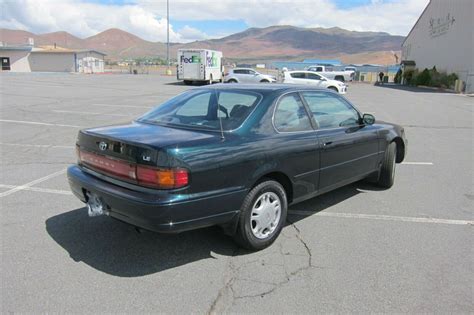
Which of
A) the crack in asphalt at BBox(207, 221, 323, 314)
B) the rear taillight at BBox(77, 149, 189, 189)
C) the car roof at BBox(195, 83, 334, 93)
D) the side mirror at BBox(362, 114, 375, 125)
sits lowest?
the crack in asphalt at BBox(207, 221, 323, 314)

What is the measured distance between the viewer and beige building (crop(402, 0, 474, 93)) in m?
32.2

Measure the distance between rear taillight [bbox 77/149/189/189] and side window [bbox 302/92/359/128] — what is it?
1.94 meters

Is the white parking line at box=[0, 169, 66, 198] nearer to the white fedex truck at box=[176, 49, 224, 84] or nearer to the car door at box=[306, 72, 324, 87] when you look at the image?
the car door at box=[306, 72, 324, 87]

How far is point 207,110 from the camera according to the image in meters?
4.14

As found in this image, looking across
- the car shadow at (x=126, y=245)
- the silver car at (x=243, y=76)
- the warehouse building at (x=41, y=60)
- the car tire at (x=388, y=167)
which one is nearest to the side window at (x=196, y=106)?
the car shadow at (x=126, y=245)

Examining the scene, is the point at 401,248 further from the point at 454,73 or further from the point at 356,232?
the point at 454,73

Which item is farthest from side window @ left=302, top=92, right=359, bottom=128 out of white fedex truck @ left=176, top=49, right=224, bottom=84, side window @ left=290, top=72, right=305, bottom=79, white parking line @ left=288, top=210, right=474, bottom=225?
white fedex truck @ left=176, top=49, right=224, bottom=84

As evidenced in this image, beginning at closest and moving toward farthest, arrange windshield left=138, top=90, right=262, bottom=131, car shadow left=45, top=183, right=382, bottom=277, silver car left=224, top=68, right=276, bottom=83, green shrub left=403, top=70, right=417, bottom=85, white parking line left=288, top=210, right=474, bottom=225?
car shadow left=45, top=183, right=382, bottom=277, windshield left=138, top=90, right=262, bottom=131, white parking line left=288, top=210, right=474, bottom=225, silver car left=224, top=68, right=276, bottom=83, green shrub left=403, top=70, right=417, bottom=85

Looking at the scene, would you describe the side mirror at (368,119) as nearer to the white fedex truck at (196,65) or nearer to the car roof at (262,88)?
the car roof at (262,88)

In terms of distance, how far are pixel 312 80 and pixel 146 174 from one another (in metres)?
23.6

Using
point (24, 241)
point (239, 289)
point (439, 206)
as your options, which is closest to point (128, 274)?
point (239, 289)

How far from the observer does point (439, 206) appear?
5008 mm

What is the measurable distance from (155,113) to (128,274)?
185 centimetres

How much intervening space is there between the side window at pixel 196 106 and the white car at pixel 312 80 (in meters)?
21.2
